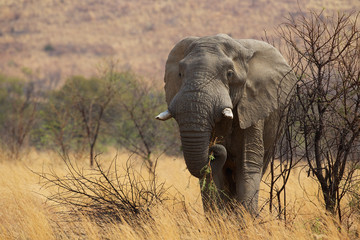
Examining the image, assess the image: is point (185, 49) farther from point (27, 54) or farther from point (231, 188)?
point (27, 54)

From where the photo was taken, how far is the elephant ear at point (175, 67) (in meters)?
5.85

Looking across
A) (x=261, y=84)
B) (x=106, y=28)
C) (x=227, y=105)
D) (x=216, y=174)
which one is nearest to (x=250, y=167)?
(x=216, y=174)

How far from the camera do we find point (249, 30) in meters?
51.6

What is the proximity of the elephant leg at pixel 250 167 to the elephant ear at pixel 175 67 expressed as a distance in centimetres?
93

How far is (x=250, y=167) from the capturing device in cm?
571

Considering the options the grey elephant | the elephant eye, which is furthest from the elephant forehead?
the elephant eye

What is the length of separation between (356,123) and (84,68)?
49.0 meters

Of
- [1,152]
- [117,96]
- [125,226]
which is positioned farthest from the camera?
[117,96]

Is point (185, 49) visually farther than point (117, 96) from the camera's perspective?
No

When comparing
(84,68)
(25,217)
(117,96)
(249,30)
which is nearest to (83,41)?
(84,68)

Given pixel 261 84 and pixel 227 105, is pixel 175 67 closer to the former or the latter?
pixel 261 84

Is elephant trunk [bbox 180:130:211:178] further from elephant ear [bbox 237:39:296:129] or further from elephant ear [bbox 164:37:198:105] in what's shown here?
elephant ear [bbox 164:37:198:105]

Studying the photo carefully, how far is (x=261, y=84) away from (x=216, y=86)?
78 cm

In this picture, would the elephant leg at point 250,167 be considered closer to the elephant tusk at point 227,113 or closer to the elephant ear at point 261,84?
the elephant ear at point 261,84
